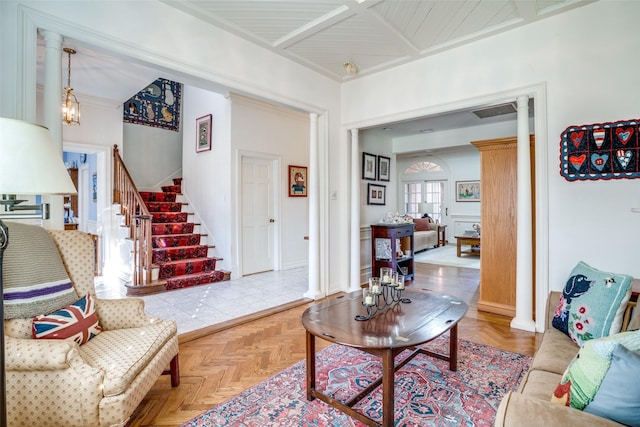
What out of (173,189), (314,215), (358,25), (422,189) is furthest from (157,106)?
(422,189)

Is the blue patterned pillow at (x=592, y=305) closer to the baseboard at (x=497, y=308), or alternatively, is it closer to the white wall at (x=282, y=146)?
the baseboard at (x=497, y=308)

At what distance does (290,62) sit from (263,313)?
113 inches

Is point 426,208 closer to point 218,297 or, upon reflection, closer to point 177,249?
point 177,249

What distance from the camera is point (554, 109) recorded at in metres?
3.00

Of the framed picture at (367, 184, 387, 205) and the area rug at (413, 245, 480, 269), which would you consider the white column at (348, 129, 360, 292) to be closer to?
the framed picture at (367, 184, 387, 205)

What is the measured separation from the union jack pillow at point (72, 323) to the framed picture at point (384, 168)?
176 inches

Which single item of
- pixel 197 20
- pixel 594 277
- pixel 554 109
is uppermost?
pixel 197 20

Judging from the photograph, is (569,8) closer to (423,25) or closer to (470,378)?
(423,25)

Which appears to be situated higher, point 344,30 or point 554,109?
point 344,30

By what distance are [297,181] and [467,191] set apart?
224 inches

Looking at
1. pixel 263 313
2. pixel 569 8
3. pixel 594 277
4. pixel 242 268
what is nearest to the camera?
pixel 594 277

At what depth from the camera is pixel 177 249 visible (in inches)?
210

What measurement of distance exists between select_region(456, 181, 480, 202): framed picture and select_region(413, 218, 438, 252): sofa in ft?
3.82

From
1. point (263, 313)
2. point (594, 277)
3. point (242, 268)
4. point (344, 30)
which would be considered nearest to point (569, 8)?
point (344, 30)
